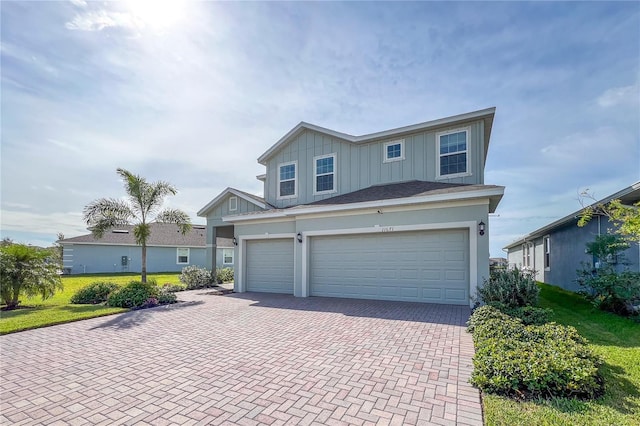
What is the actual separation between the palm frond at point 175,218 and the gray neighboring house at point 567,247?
555 inches

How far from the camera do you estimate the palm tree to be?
12484 millimetres

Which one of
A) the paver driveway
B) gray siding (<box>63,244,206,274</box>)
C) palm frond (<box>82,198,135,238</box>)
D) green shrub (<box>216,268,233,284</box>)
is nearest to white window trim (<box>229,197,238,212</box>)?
green shrub (<box>216,268,233,284</box>)

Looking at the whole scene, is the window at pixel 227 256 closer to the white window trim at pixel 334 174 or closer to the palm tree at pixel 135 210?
the palm tree at pixel 135 210

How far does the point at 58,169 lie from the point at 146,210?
3.59 metres

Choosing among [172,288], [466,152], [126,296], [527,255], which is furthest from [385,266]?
[527,255]

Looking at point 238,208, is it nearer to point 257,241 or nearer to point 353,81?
point 257,241

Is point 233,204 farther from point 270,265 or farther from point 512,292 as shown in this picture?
point 512,292

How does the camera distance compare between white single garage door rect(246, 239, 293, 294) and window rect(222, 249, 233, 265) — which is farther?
window rect(222, 249, 233, 265)

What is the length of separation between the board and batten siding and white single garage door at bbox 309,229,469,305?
2774mm

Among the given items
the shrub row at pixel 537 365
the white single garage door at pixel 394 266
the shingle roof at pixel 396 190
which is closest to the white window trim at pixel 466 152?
the shingle roof at pixel 396 190

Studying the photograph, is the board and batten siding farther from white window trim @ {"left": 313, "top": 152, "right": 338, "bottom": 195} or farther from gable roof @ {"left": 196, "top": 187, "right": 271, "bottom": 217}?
gable roof @ {"left": 196, "top": 187, "right": 271, "bottom": 217}

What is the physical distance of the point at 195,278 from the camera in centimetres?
1609

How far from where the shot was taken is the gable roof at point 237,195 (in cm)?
1519

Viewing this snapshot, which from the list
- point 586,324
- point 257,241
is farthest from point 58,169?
point 586,324
